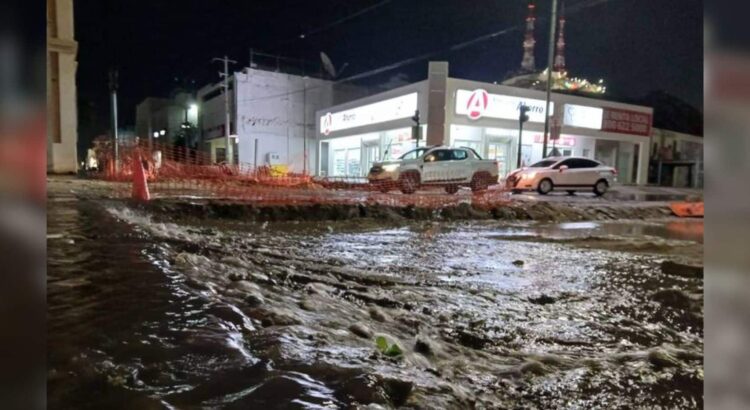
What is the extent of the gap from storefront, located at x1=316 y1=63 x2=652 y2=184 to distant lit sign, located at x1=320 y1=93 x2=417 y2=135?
0.05 metres

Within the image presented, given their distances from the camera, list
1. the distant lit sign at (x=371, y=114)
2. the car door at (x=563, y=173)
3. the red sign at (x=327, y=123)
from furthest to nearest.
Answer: the red sign at (x=327, y=123) < the distant lit sign at (x=371, y=114) < the car door at (x=563, y=173)

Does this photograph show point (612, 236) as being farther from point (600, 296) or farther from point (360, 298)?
point (360, 298)

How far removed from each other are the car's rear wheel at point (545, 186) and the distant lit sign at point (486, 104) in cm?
718

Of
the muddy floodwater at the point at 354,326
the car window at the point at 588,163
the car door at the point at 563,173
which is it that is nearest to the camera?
the muddy floodwater at the point at 354,326

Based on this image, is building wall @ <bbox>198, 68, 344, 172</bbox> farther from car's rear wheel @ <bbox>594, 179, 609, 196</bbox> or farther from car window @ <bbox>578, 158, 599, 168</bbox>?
car's rear wheel @ <bbox>594, 179, 609, 196</bbox>

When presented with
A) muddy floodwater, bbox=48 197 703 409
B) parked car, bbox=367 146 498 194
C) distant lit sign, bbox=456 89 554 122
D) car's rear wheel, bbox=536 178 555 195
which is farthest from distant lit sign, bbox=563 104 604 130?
muddy floodwater, bbox=48 197 703 409

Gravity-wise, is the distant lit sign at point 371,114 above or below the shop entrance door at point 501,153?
above

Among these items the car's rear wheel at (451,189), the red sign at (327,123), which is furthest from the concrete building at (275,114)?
the car's rear wheel at (451,189)

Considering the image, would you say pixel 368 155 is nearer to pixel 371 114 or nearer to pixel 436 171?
pixel 371 114

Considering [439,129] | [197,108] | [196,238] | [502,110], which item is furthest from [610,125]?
[197,108]

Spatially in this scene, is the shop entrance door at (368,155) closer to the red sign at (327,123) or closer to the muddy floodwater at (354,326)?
the red sign at (327,123)

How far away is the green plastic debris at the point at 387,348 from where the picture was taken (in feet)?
8.52
